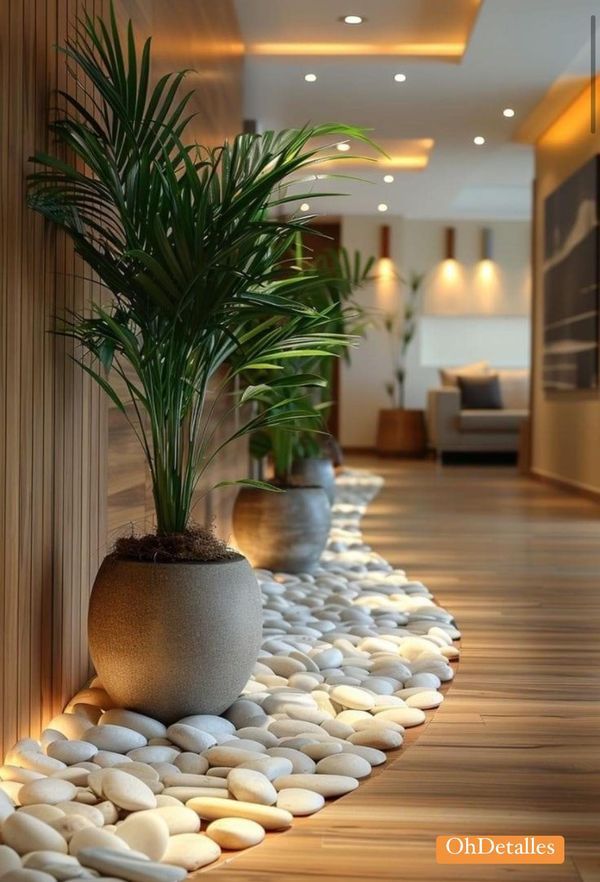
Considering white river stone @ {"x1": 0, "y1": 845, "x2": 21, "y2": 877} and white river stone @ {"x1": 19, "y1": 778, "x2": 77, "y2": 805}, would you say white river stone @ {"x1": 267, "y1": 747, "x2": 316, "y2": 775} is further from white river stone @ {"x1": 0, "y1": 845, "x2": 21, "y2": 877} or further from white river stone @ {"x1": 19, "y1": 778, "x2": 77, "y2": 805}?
white river stone @ {"x1": 0, "y1": 845, "x2": 21, "y2": 877}

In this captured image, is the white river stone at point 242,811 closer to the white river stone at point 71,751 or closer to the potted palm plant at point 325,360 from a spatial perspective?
the white river stone at point 71,751

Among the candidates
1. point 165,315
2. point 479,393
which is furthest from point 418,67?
point 165,315

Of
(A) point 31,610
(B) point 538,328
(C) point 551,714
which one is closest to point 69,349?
(A) point 31,610

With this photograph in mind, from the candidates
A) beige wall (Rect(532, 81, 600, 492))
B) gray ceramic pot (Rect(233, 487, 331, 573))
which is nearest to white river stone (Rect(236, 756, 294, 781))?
gray ceramic pot (Rect(233, 487, 331, 573))

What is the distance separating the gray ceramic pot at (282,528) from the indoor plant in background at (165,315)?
1866 mm

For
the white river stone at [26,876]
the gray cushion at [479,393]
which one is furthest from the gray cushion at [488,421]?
the white river stone at [26,876]

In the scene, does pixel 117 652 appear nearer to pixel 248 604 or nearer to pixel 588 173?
pixel 248 604

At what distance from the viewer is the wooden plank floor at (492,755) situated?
1.60 metres

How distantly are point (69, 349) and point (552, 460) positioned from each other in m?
6.69

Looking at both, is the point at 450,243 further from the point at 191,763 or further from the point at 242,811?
the point at 242,811

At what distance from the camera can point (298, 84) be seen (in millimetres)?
7520

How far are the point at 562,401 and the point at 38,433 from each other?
6.56 meters

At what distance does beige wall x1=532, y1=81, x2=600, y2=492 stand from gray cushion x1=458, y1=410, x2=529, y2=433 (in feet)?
5.43

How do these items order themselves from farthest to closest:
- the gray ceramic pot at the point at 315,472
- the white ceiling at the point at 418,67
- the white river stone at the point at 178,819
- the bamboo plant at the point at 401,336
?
the bamboo plant at the point at 401,336, the gray ceramic pot at the point at 315,472, the white ceiling at the point at 418,67, the white river stone at the point at 178,819
